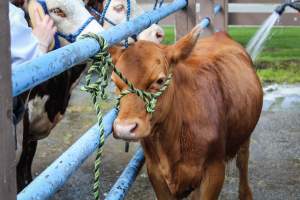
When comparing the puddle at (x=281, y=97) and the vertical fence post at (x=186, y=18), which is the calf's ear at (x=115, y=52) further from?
the puddle at (x=281, y=97)

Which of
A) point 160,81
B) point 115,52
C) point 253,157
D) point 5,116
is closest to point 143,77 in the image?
point 160,81

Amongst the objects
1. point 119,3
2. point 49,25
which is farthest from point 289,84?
point 49,25

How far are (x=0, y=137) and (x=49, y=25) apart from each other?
2.12 metres

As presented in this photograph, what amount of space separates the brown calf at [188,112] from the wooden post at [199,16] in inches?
29.0

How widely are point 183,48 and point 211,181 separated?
835 mm

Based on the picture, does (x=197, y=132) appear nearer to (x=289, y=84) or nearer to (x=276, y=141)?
(x=276, y=141)

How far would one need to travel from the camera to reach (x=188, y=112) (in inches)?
117

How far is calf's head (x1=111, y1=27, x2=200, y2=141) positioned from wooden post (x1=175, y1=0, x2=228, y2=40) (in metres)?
2.01

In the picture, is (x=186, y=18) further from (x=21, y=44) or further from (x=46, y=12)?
(x=21, y=44)

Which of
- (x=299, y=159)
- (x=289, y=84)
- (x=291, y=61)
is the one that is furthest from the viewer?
(x=291, y=61)

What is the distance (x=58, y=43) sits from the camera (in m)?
4.02

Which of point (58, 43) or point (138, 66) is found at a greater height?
point (138, 66)

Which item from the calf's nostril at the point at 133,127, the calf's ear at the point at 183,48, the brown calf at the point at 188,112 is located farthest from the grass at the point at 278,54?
the calf's nostril at the point at 133,127

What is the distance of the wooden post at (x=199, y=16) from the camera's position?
462cm
